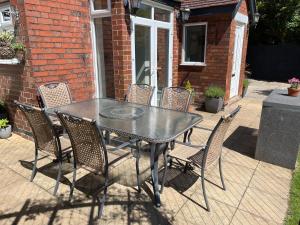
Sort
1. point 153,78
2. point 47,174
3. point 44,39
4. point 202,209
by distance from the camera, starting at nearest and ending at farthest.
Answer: point 202,209, point 47,174, point 44,39, point 153,78

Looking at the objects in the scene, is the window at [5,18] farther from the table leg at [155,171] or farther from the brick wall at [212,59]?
the brick wall at [212,59]

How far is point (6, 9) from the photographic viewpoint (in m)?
4.52

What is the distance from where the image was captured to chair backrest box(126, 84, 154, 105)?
4234 mm

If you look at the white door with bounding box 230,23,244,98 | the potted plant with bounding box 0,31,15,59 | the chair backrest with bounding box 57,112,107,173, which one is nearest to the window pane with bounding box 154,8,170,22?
the white door with bounding box 230,23,244,98

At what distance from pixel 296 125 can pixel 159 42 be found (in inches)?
145

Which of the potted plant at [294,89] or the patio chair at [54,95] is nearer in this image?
the patio chair at [54,95]

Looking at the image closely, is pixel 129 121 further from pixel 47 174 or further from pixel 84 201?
pixel 47 174

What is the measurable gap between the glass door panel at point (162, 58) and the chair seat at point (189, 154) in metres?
3.35

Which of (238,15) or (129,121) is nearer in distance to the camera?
(129,121)

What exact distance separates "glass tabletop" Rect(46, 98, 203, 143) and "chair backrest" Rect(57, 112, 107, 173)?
0.97 ft

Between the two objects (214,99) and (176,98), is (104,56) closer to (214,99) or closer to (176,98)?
(176,98)

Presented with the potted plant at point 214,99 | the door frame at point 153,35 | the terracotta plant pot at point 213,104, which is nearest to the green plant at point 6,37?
the door frame at point 153,35

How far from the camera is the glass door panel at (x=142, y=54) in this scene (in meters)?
5.24

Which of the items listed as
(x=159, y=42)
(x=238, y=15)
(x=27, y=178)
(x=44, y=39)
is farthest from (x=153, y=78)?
(x=27, y=178)
